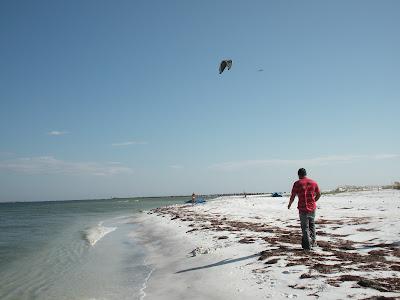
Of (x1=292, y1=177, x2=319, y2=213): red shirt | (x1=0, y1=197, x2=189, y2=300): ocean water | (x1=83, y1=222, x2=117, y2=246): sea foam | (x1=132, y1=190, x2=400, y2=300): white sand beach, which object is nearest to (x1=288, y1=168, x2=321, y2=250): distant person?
(x1=292, y1=177, x2=319, y2=213): red shirt

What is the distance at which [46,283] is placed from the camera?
12.5m

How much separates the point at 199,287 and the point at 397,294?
169 inches

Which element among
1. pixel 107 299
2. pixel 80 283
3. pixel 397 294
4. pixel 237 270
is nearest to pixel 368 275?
pixel 397 294

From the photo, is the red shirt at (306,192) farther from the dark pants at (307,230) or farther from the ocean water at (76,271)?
the ocean water at (76,271)

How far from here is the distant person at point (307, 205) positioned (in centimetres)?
1120

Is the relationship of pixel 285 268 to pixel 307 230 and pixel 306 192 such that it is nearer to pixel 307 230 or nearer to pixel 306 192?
pixel 307 230

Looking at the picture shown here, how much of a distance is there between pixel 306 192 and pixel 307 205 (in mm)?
403

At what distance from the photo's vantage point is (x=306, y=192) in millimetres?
11508

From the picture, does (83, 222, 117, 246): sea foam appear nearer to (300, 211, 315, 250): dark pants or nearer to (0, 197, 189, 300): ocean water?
(0, 197, 189, 300): ocean water

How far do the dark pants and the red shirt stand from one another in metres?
0.19

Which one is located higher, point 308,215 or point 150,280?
point 308,215

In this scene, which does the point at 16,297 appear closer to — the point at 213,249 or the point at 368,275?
the point at 213,249

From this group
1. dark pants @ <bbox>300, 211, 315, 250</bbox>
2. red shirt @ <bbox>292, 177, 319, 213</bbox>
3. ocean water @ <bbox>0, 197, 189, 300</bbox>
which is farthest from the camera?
red shirt @ <bbox>292, 177, 319, 213</bbox>

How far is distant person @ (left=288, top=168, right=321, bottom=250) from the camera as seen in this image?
36.7 ft
